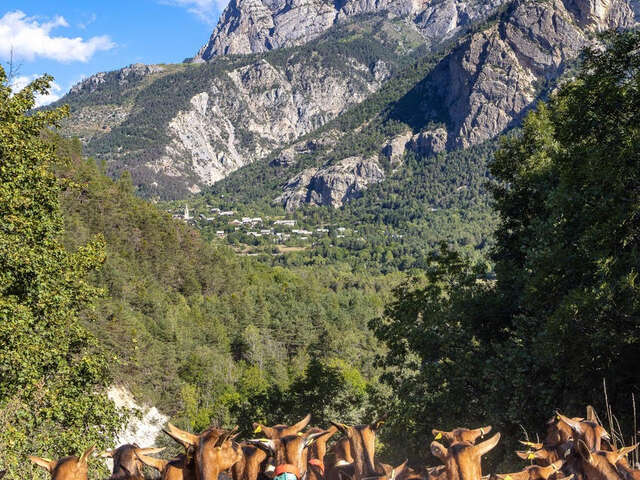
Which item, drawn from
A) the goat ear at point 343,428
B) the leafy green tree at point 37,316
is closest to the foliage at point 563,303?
the goat ear at point 343,428

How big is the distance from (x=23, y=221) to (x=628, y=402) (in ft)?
39.7

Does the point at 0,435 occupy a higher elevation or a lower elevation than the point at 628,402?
higher

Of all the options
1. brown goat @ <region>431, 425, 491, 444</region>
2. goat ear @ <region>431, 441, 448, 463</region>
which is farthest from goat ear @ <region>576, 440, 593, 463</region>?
goat ear @ <region>431, 441, 448, 463</region>

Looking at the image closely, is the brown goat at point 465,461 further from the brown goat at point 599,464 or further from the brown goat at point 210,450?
the brown goat at point 210,450

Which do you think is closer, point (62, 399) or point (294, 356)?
point (62, 399)

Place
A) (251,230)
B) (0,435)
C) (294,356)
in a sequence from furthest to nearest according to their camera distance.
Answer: (251,230), (294,356), (0,435)

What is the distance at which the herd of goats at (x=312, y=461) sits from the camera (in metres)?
3.50

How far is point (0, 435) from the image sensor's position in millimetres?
8188

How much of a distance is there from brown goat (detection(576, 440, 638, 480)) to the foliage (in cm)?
503

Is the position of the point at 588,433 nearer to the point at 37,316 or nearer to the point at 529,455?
the point at 529,455

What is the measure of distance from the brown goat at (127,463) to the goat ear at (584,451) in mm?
3191

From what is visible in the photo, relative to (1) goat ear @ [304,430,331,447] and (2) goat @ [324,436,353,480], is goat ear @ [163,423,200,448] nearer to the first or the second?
(1) goat ear @ [304,430,331,447]

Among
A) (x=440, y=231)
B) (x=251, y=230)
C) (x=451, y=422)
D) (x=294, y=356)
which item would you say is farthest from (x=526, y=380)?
(x=251, y=230)

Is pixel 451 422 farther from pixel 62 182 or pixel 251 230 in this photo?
pixel 251 230
